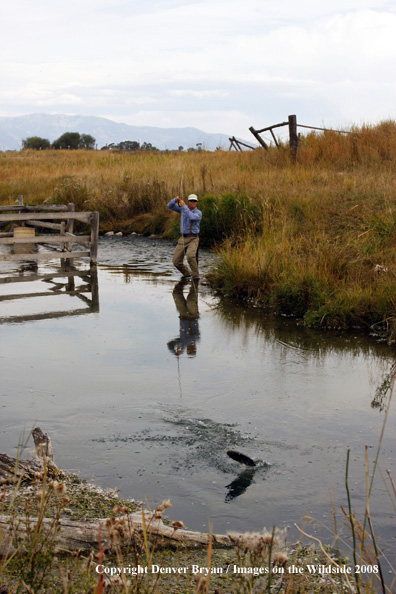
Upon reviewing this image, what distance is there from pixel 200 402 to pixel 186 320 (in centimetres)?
413

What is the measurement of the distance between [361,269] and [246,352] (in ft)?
12.7

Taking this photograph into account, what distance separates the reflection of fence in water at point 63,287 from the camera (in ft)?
38.0

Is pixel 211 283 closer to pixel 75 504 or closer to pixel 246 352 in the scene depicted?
pixel 246 352

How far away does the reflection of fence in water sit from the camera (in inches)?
455

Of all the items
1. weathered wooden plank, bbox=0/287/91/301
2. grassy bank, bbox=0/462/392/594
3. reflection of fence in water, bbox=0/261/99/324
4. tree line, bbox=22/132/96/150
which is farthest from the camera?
tree line, bbox=22/132/96/150

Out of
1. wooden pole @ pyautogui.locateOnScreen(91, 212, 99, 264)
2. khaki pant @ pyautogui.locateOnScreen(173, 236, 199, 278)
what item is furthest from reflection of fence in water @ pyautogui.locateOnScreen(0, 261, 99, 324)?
khaki pant @ pyautogui.locateOnScreen(173, 236, 199, 278)

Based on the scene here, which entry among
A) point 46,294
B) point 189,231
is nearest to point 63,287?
point 46,294

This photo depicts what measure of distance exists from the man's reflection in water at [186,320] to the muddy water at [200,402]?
0.03 m

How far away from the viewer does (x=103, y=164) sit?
31969 mm

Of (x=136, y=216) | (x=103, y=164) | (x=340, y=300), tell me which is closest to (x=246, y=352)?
(x=340, y=300)

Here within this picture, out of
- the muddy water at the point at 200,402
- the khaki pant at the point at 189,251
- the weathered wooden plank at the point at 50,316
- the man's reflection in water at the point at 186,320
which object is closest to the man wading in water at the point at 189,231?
the khaki pant at the point at 189,251

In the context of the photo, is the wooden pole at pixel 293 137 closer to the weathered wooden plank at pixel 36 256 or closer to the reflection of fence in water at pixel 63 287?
the reflection of fence in water at pixel 63 287

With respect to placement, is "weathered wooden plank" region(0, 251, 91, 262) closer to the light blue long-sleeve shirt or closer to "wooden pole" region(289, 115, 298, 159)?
the light blue long-sleeve shirt

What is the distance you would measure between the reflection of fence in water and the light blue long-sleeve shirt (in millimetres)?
2354
